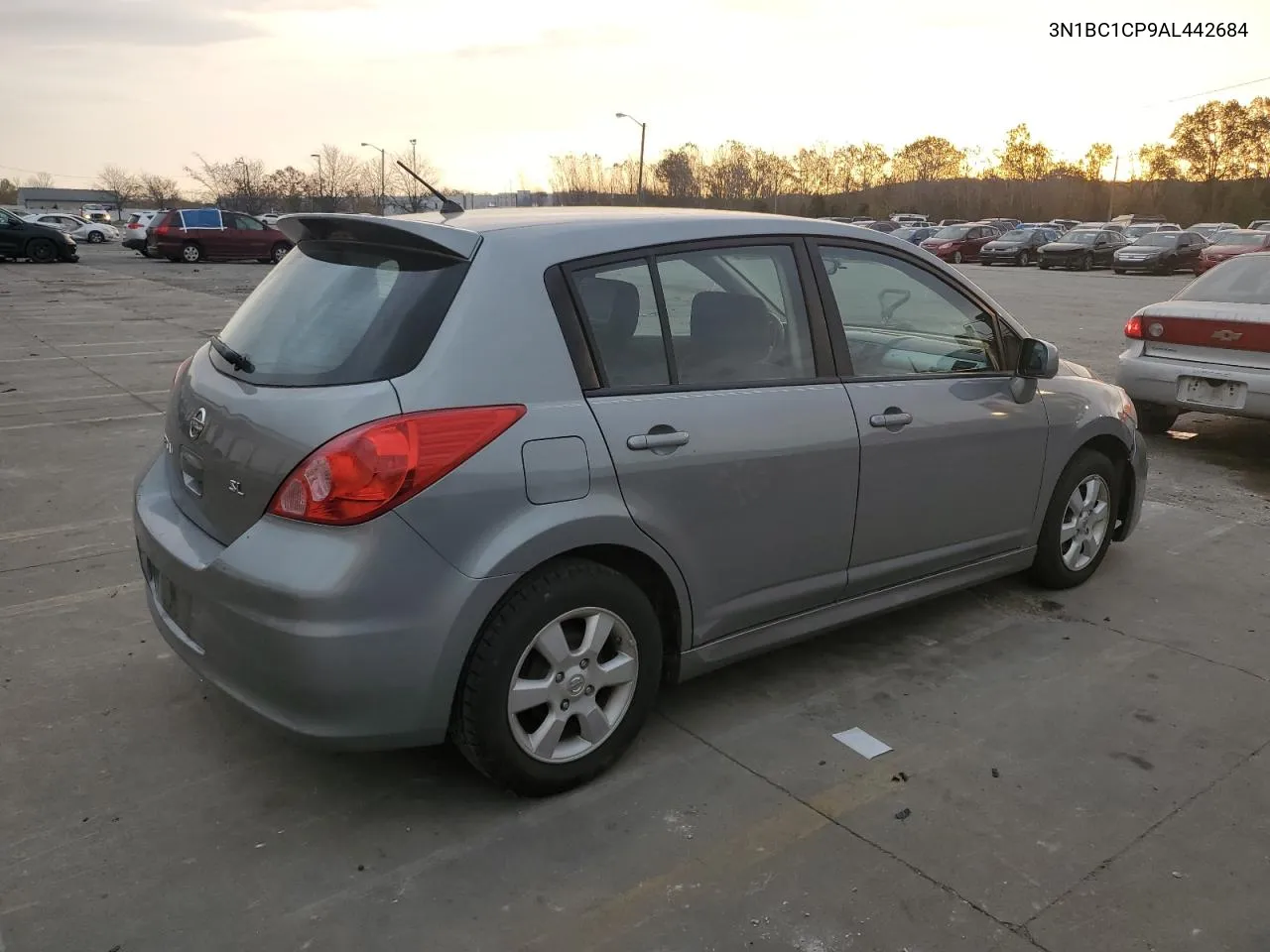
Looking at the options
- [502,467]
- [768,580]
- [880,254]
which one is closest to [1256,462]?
[880,254]

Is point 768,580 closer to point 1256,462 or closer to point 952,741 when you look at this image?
point 952,741

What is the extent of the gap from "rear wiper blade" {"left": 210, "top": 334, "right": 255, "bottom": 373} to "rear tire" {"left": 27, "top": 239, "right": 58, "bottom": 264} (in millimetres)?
29322

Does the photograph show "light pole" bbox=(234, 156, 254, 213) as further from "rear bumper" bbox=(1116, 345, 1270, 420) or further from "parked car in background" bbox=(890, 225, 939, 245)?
"rear bumper" bbox=(1116, 345, 1270, 420)

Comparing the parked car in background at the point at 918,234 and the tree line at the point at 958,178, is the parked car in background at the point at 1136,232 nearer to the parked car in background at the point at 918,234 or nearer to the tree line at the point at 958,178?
the parked car in background at the point at 918,234

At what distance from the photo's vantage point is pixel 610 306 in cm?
308

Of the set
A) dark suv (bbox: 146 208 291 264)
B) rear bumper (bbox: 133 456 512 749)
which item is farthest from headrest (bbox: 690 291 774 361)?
dark suv (bbox: 146 208 291 264)

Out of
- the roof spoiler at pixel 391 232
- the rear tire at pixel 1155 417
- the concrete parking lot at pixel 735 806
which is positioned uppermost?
the roof spoiler at pixel 391 232

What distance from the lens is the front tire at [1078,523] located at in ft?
14.8

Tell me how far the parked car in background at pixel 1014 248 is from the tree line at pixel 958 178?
44.2m

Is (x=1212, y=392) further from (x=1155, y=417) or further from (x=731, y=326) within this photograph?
(x=731, y=326)

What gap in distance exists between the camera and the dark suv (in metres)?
29.2

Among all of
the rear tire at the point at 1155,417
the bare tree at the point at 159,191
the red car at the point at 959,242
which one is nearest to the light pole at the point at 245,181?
the bare tree at the point at 159,191

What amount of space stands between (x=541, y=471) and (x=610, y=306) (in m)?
0.63

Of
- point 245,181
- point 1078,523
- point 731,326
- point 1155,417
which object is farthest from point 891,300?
point 245,181
